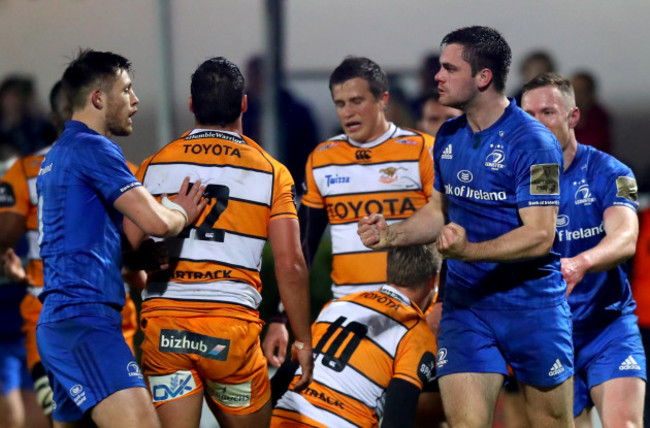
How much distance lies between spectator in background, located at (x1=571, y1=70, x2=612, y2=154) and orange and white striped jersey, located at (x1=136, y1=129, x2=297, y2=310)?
3.87 metres

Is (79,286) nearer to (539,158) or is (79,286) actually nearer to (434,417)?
(539,158)

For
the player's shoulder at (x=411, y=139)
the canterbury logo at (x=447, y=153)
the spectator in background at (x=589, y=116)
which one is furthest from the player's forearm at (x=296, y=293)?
the spectator in background at (x=589, y=116)

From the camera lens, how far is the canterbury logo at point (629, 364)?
409 cm

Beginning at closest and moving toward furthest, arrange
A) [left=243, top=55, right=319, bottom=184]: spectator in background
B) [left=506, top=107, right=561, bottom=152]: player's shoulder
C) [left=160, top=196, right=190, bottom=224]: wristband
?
1. [left=160, top=196, right=190, bottom=224]: wristband
2. [left=506, top=107, right=561, bottom=152]: player's shoulder
3. [left=243, top=55, right=319, bottom=184]: spectator in background

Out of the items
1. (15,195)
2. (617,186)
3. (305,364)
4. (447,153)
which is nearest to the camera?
(305,364)

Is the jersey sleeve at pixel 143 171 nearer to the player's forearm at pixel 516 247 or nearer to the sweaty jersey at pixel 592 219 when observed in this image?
the player's forearm at pixel 516 247

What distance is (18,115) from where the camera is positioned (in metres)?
7.46

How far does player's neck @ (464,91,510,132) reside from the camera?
371 centimetres

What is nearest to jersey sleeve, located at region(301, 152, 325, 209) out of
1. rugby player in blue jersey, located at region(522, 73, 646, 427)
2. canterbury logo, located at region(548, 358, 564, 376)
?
rugby player in blue jersey, located at region(522, 73, 646, 427)

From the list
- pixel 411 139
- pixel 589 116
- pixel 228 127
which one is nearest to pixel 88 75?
pixel 228 127

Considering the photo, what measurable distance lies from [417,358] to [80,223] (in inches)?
60.0

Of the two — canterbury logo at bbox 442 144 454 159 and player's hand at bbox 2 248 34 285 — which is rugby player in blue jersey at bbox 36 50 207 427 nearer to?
canterbury logo at bbox 442 144 454 159

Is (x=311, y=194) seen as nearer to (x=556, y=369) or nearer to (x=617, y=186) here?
(x=617, y=186)

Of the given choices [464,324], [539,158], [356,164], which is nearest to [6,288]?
[356,164]
